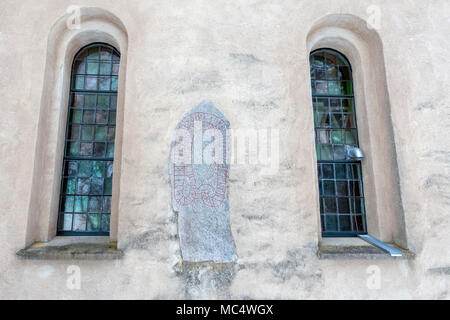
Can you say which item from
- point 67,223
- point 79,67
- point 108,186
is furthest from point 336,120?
point 67,223

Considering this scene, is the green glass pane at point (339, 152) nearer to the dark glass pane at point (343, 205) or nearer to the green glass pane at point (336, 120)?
the green glass pane at point (336, 120)

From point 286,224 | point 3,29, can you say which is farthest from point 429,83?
point 3,29

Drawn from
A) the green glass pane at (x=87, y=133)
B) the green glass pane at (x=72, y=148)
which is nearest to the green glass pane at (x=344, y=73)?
the green glass pane at (x=87, y=133)

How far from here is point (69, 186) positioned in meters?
3.59

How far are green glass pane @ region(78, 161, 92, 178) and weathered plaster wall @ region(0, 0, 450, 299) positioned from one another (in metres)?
0.55

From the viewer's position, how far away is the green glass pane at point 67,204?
3551mm

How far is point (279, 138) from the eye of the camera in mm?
3305

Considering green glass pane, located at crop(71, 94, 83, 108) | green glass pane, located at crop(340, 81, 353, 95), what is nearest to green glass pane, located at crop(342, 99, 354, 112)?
green glass pane, located at crop(340, 81, 353, 95)

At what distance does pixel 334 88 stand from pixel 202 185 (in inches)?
93.6

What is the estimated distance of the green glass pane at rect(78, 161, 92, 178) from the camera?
3.60 meters

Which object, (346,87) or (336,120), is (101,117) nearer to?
(336,120)

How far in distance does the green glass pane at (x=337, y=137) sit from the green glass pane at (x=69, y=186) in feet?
11.4
